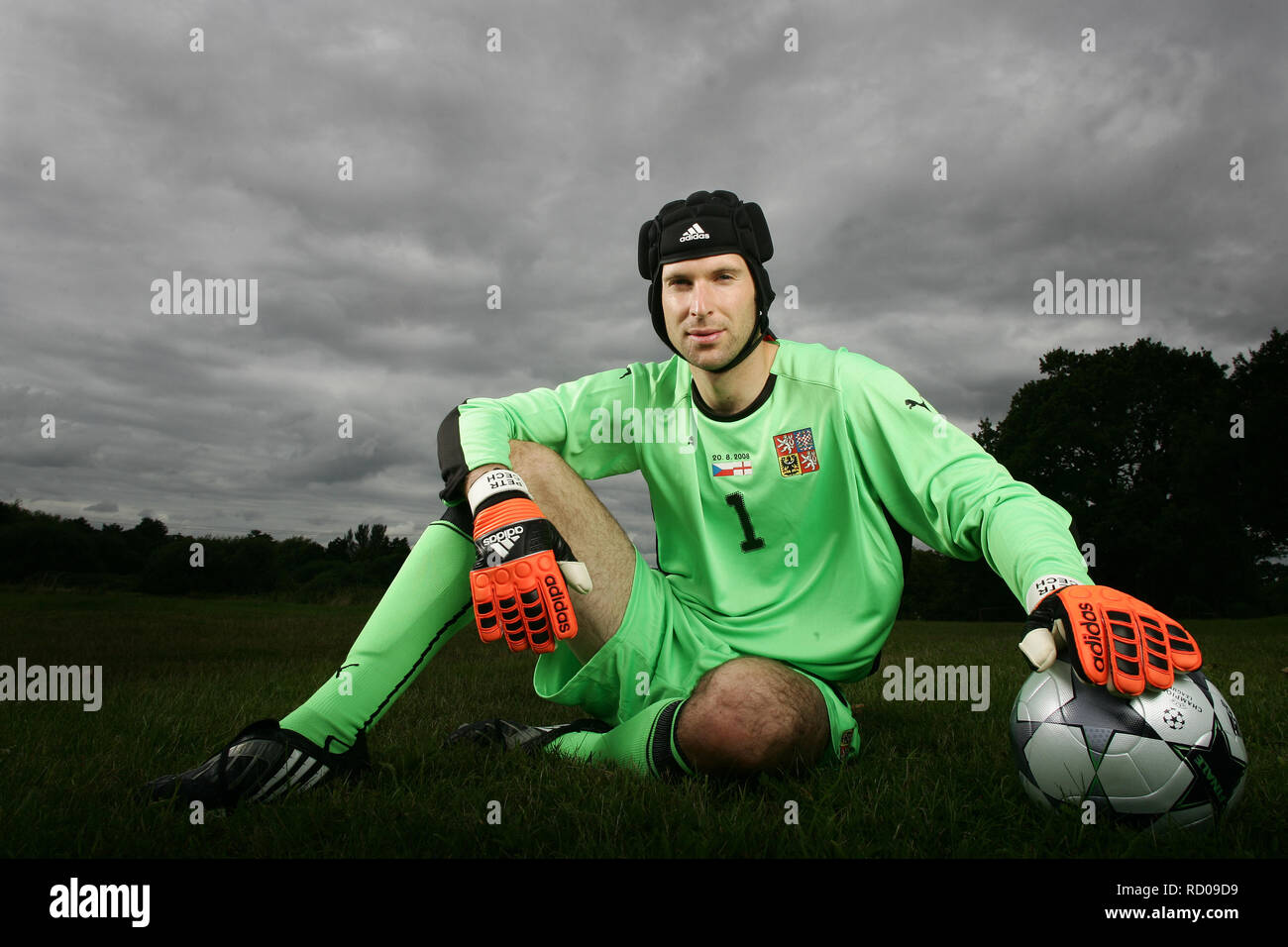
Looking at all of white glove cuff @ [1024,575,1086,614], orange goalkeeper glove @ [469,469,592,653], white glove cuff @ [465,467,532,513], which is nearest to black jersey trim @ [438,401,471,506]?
white glove cuff @ [465,467,532,513]

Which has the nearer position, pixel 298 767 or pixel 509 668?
pixel 298 767

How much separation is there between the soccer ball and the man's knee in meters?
0.81

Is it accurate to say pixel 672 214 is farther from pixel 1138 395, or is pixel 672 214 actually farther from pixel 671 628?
pixel 1138 395

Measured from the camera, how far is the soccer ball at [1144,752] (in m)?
2.47

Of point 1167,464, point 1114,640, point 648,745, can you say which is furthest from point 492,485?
point 1167,464

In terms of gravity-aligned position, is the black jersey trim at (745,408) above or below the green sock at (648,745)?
above

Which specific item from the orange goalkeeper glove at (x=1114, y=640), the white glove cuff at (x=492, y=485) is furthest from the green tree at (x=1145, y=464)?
the white glove cuff at (x=492, y=485)

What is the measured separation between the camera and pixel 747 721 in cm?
297

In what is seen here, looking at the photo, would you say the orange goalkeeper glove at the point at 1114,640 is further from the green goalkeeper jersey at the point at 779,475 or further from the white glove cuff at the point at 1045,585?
the green goalkeeper jersey at the point at 779,475

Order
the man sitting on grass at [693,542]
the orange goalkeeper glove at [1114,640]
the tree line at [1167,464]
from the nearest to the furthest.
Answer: the orange goalkeeper glove at [1114,640], the man sitting on grass at [693,542], the tree line at [1167,464]

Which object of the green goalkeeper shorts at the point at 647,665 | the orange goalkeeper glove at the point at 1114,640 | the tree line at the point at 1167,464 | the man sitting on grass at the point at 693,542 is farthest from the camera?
the tree line at the point at 1167,464
